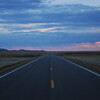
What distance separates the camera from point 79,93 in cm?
843

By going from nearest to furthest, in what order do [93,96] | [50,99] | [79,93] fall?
1. [50,99]
2. [93,96]
3. [79,93]

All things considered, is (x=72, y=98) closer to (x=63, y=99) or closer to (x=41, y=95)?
(x=63, y=99)

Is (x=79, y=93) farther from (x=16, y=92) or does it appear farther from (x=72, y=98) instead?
(x=16, y=92)

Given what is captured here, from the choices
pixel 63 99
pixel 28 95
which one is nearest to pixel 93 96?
pixel 63 99

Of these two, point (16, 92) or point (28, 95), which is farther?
point (16, 92)

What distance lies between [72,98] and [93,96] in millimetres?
956

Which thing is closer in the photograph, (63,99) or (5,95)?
(63,99)

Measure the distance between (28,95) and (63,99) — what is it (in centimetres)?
159

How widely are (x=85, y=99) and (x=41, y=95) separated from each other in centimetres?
185

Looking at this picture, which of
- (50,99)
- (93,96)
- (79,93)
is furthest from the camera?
(79,93)

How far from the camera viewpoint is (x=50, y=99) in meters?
7.37

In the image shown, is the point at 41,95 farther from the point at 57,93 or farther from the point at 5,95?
the point at 5,95

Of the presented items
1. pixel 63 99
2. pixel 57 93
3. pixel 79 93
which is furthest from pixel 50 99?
pixel 79 93

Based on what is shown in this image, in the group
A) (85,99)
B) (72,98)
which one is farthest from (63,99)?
(85,99)
